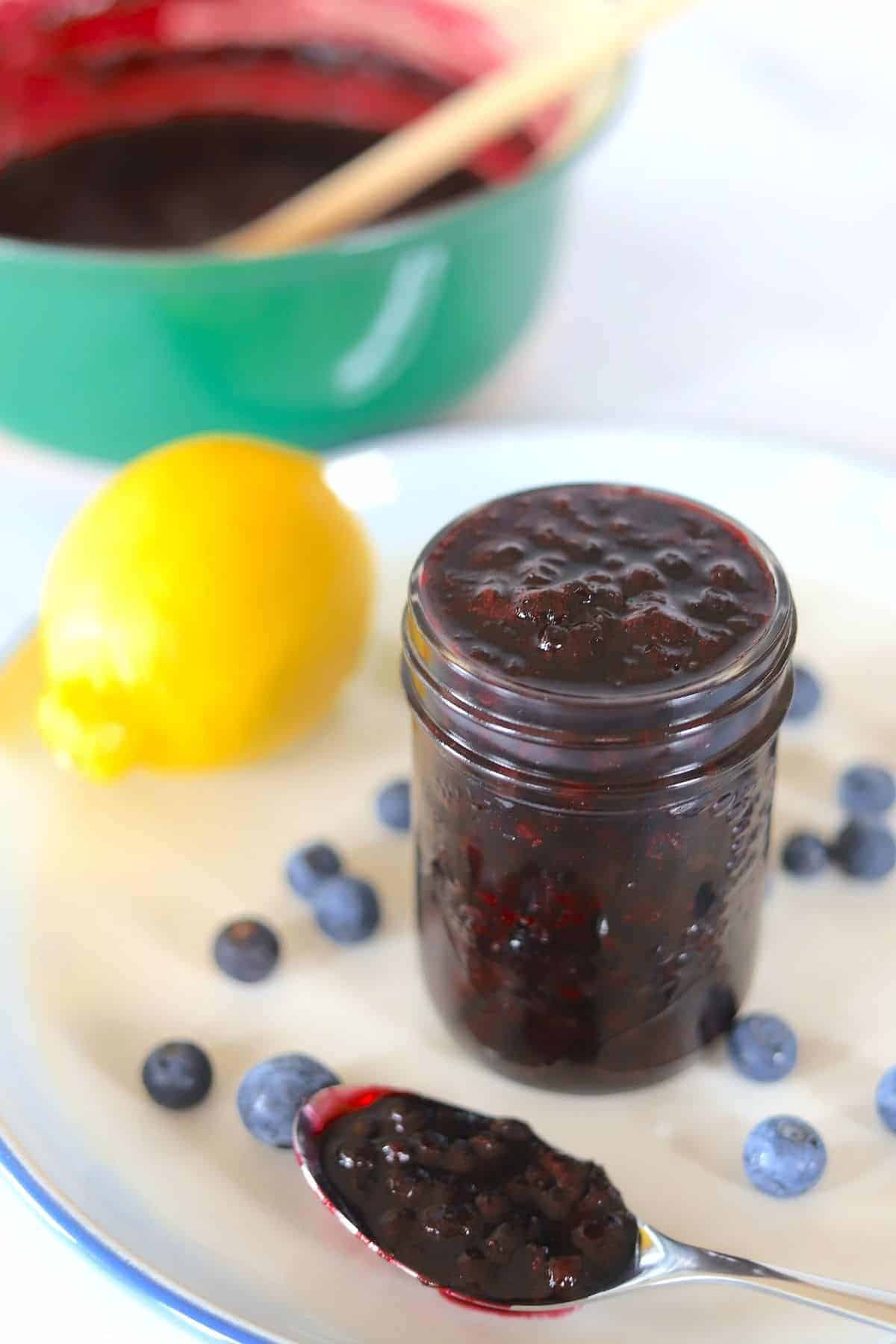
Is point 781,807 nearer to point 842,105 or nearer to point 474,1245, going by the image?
point 474,1245

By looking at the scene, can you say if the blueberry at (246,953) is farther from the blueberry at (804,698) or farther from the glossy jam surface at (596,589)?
the blueberry at (804,698)

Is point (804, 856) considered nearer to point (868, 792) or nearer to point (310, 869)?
point (868, 792)

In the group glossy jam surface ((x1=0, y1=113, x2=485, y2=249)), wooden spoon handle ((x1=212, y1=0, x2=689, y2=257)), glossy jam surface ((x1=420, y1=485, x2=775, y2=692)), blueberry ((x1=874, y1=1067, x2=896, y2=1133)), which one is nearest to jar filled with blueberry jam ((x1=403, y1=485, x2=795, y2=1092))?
glossy jam surface ((x1=420, y1=485, x2=775, y2=692))

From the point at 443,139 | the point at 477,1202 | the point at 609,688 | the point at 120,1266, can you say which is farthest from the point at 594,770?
the point at 443,139

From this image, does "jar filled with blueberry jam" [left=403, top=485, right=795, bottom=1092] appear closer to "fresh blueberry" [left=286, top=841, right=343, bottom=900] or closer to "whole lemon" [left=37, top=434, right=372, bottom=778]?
"fresh blueberry" [left=286, top=841, right=343, bottom=900]

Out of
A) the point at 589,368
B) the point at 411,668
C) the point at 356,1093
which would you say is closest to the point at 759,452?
the point at 589,368
